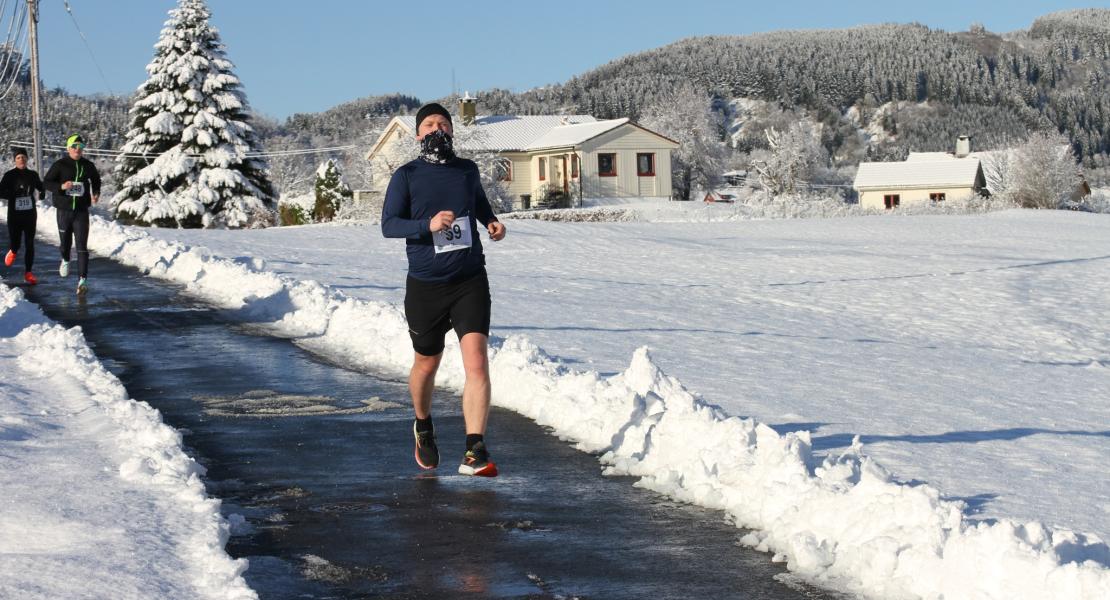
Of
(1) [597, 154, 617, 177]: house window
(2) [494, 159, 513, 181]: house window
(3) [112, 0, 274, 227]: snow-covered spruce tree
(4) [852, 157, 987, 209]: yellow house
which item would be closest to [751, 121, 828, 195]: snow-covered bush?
(4) [852, 157, 987, 209]: yellow house

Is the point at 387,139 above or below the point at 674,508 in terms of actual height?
above

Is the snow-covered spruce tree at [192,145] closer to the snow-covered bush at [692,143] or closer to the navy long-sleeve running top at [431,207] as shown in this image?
the snow-covered bush at [692,143]

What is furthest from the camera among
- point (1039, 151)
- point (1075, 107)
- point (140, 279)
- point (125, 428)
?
Answer: point (1075, 107)

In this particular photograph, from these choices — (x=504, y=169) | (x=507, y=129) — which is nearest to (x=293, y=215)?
(x=504, y=169)

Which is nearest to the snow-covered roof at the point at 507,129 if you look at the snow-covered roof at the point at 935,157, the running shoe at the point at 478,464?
the snow-covered roof at the point at 935,157

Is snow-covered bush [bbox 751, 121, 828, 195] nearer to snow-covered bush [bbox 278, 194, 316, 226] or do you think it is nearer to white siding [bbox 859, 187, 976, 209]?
white siding [bbox 859, 187, 976, 209]

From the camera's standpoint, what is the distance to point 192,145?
5344cm

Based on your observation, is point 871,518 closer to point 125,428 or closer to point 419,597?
point 419,597

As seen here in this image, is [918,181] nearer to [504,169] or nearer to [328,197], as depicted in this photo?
[504,169]

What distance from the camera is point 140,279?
63.2ft

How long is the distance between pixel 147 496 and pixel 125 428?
5.65ft

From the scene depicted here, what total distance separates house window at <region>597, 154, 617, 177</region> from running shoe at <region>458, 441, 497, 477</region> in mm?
61994

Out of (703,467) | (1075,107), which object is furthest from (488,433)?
(1075,107)

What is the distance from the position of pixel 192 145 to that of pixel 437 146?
160 ft
